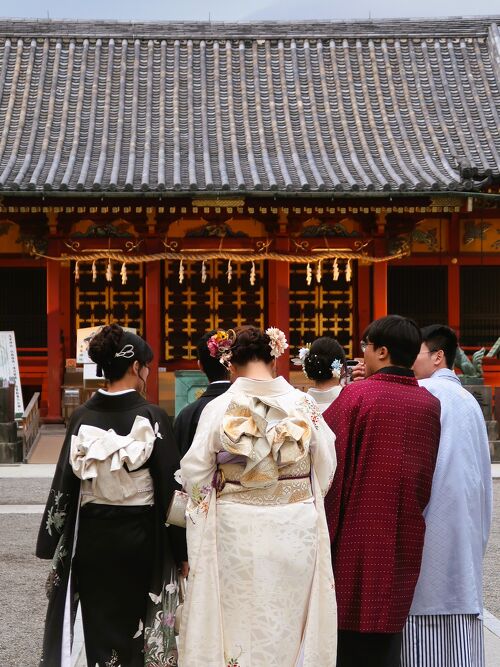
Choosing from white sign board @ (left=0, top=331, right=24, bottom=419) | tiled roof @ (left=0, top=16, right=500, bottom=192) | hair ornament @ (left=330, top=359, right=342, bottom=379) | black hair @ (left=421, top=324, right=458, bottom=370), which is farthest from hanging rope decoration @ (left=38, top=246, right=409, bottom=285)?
black hair @ (left=421, top=324, right=458, bottom=370)

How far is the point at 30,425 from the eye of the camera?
44.3ft

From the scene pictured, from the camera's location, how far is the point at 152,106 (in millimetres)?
16938

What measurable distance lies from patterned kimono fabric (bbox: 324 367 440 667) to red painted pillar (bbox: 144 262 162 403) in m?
10.9

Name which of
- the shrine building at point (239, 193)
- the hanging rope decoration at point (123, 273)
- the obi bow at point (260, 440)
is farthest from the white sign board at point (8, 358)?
the obi bow at point (260, 440)

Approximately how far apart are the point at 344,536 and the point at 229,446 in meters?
0.58

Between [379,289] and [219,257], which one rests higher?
[219,257]

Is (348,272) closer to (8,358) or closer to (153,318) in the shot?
(153,318)

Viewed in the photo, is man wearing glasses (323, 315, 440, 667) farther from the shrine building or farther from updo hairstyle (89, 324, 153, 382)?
the shrine building

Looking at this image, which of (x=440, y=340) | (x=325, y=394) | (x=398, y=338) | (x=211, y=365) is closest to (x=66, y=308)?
(x=325, y=394)

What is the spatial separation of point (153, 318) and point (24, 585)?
854 centimetres

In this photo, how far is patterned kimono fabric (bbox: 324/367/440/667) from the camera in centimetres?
376

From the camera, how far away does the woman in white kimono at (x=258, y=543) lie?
3762mm

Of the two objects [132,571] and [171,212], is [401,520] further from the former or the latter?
[171,212]

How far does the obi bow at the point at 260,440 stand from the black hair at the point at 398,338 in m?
0.45
